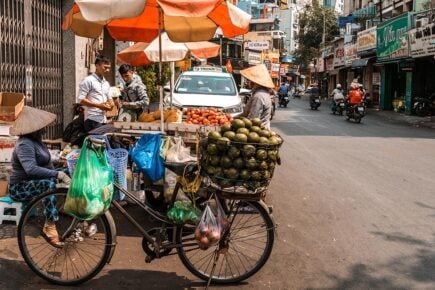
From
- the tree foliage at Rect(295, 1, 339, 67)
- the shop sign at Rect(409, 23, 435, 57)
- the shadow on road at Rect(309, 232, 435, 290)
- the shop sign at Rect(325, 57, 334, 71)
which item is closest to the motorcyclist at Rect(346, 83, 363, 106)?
the shop sign at Rect(409, 23, 435, 57)

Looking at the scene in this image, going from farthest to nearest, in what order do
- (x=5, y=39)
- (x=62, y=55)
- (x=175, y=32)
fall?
(x=62, y=55) → (x=5, y=39) → (x=175, y=32)

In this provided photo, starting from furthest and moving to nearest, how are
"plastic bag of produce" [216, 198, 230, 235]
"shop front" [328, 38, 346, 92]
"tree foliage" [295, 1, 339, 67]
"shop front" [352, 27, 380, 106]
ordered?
"tree foliage" [295, 1, 339, 67], "shop front" [328, 38, 346, 92], "shop front" [352, 27, 380, 106], "plastic bag of produce" [216, 198, 230, 235]

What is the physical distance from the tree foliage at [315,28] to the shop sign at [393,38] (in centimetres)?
2547

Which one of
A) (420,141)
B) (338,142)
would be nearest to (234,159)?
(338,142)

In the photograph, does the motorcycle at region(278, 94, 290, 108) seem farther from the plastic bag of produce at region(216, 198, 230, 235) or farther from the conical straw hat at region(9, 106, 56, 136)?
the plastic bag of produce at region(216, 198, 230, 235)

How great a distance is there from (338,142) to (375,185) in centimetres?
609

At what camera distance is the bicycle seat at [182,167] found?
446 centimetres

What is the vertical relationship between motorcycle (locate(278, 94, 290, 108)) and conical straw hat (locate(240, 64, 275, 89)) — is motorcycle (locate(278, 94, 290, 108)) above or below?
below

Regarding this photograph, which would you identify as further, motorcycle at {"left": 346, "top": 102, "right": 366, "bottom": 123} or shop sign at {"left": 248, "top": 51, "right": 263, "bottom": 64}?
shop sign at {"left": 248, "top": 51, "right": 263, "bottom": 64}

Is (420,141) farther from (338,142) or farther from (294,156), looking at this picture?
(294,156)

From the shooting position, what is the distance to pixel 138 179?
21.1 ft

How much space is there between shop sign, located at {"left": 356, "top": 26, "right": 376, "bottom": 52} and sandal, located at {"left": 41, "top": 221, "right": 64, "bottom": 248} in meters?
29.4

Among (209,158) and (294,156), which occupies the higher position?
(209,158)

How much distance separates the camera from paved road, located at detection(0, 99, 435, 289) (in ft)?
14.9
